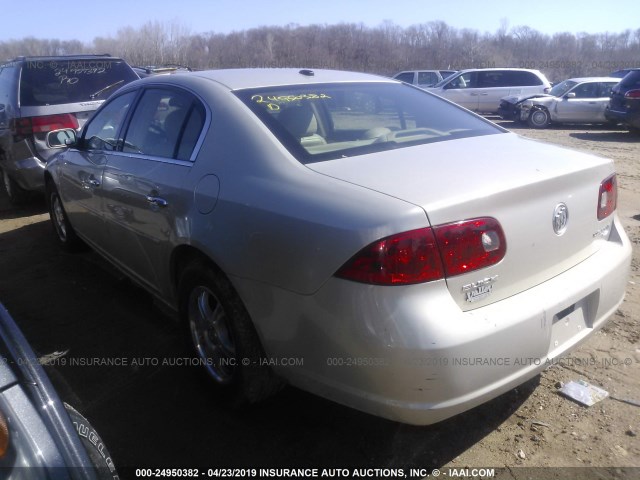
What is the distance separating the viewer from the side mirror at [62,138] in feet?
15.1

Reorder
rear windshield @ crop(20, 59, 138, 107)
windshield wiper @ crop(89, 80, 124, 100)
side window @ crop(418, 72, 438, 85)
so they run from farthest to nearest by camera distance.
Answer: side window @ crop(418, 72, 438, 85), windshield wiper @ crop(89, 80, 124, 100), rear windshield @ crop(20, 59, 138, 107)

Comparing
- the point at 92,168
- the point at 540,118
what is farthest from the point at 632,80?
the point at 92,168

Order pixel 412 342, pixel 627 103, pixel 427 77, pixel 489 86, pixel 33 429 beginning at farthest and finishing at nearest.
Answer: pixel 427 77 < pixel 489 86 < pixel 627 103 < pixel 412 342 < pixel 33 429

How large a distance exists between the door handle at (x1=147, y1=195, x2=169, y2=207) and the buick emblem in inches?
74.6

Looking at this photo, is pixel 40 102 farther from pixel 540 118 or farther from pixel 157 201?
pixel 540 118

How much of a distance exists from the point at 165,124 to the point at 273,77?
0.69 metres

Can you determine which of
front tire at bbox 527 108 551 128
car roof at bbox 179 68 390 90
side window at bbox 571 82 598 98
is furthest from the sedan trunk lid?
side window at bbox 571 82 598 98

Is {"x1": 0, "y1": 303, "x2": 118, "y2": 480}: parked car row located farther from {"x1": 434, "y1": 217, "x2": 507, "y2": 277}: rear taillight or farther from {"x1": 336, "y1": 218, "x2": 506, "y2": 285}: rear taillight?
{"x1": 434, "y1": 217, "x2": 507, "y2": 277}: rear taillight

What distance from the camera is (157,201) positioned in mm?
3057

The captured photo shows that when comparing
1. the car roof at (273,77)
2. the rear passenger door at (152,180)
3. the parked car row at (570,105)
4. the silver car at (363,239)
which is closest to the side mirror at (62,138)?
the rear passenger door at (152,180)

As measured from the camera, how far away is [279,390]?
2861 millimetres

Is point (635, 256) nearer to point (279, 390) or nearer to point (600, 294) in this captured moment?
point (600, 294)

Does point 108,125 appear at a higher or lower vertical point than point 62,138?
higher

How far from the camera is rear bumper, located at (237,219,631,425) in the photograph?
6.57ft
